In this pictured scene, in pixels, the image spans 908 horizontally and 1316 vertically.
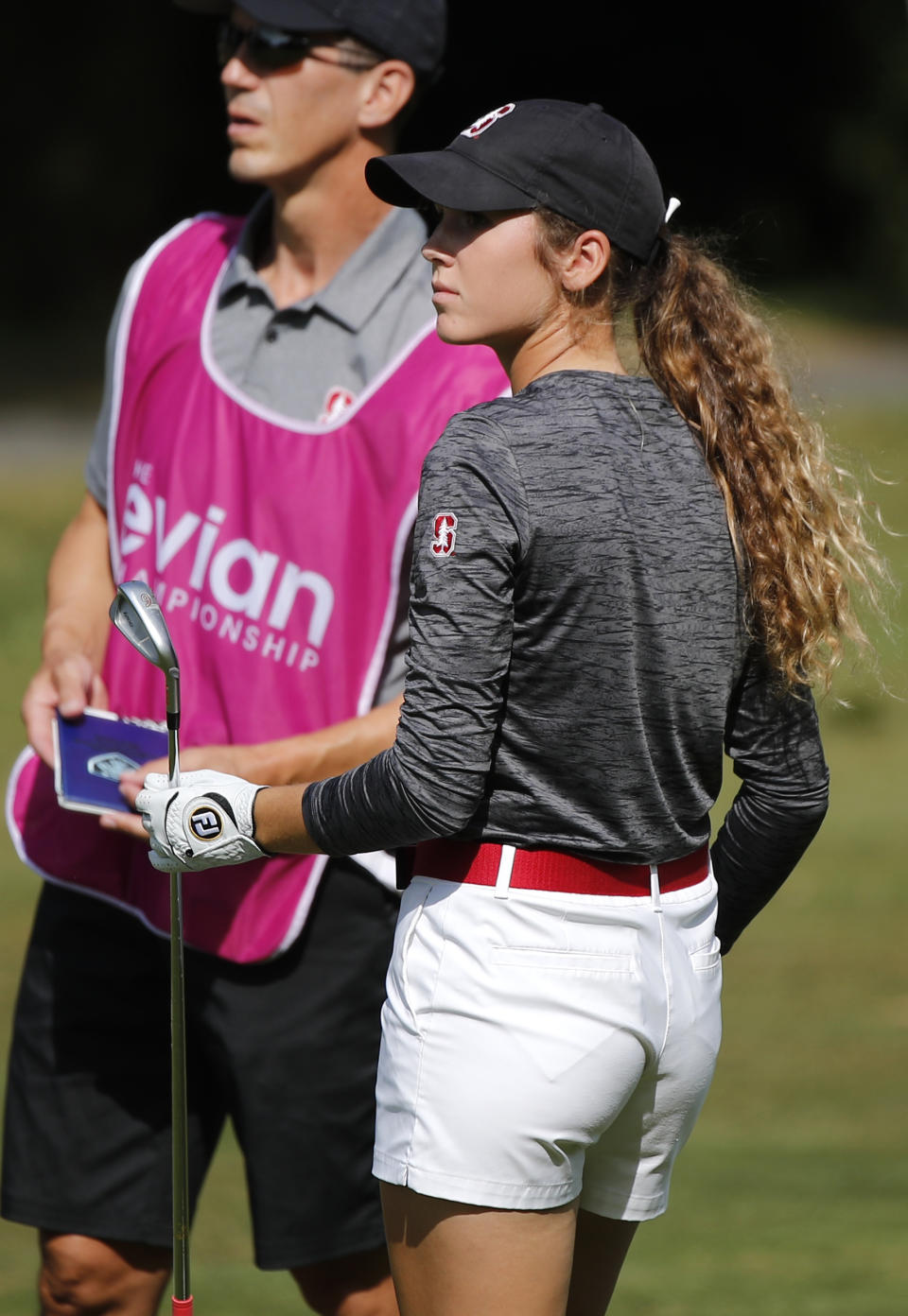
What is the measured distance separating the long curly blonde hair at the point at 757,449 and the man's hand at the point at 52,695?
1.10 m

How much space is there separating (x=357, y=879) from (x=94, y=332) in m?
15.9

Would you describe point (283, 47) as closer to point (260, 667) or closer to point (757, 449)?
point (260, 667)

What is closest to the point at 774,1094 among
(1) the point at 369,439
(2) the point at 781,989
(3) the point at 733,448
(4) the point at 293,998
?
(2) the point at 781,989

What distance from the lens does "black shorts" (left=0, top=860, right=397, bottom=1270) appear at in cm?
292

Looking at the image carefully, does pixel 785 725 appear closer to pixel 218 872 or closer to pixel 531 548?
pixel 531 548

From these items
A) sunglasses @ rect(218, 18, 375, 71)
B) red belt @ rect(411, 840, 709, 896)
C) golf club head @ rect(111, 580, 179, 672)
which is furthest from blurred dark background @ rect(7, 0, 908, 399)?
red belt @ rect(411, 840, 709, 896)

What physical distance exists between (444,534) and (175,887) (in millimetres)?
648

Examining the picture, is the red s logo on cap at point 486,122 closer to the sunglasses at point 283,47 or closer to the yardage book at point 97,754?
the sunglasses at point 283,47

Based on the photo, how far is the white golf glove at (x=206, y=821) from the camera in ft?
7.28

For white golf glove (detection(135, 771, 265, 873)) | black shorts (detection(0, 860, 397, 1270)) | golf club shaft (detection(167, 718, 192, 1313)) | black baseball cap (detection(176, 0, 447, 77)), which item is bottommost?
black shorts (detection(0, 860, 397, 1270))

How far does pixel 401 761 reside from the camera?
2084mm

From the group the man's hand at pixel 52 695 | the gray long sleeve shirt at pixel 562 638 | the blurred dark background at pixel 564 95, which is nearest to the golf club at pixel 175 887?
the gray long sleeve shirt at pixel 562 638

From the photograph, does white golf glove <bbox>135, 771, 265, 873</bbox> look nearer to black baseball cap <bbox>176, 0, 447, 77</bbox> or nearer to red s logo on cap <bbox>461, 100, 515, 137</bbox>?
red s logo on cap <bbox>461, 100, 515, 137</bbox>

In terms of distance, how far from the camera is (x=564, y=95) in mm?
19594
